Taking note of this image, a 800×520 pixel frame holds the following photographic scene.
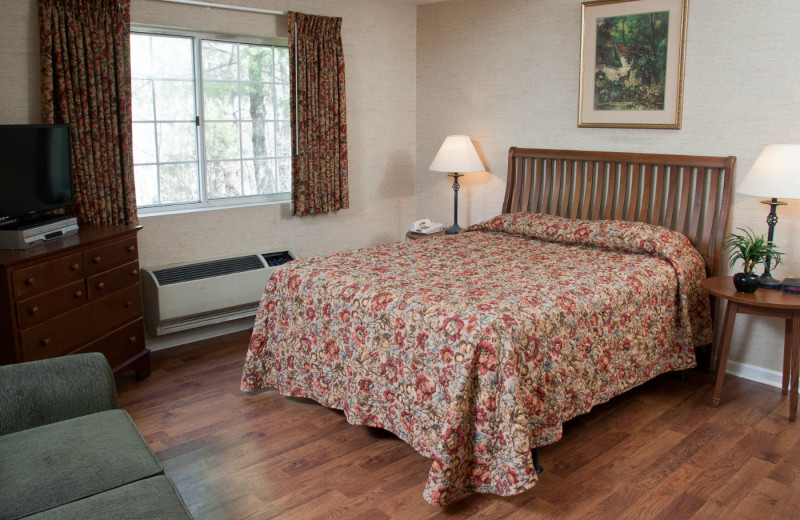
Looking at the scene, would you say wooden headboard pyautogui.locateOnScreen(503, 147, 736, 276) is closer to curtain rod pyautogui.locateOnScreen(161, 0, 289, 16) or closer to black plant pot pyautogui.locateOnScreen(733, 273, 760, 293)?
black plant pot pyautogui.locateOnScreen(733, 273, 760, 293)

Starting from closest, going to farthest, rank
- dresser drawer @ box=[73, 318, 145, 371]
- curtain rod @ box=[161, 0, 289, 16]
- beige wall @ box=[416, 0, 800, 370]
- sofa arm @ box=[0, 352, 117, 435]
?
sofa arm @ box=[0, 352, 117, 435]
dresser drawer @ box=[73, 318, 145, 371]
beige wall @ box=[416, 0, 800, 370]
curtain rod @ box=[161, 0, 289, 16]

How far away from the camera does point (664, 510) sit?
97.3 inches

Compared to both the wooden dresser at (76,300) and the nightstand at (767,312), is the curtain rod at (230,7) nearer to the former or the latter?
the wooden dresser at (76,300)

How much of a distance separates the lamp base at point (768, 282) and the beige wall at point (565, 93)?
0.90 ft

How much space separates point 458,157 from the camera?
4801mm

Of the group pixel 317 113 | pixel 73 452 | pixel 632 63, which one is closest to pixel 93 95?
pixel 317 113

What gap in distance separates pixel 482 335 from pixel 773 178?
1.83 m

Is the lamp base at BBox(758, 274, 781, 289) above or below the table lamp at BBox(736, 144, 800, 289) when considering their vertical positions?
below

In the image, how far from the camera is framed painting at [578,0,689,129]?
3.88 meters

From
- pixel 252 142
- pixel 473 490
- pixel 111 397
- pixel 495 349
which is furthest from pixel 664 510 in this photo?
pixel 252 142

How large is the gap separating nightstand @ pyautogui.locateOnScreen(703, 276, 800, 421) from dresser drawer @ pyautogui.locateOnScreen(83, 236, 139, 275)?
3.04m

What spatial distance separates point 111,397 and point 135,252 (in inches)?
58.6

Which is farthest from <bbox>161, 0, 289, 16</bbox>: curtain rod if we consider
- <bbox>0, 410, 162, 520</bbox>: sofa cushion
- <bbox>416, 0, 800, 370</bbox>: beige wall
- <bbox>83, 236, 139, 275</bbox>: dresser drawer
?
<bbox>0, 410, 162, 520</bbox>: sofa cushion

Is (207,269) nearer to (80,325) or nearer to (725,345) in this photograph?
(80,325)
